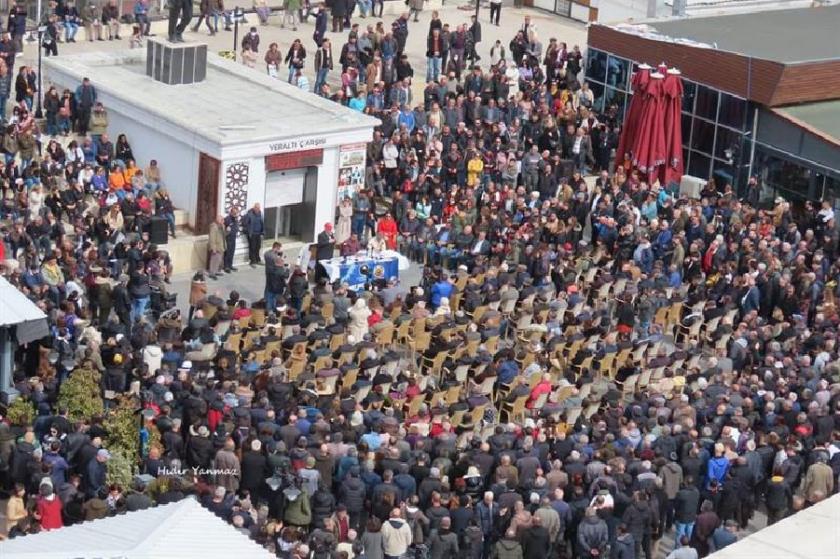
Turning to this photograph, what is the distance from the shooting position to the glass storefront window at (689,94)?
47000 mm

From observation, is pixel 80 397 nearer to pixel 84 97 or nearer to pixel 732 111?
pixel 84 97

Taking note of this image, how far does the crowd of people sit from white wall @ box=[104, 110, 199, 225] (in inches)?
12.9

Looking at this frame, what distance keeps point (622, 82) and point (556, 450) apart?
17.6 meters

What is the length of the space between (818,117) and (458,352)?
1199cm

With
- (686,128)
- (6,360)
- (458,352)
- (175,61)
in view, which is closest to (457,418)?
(458,352)

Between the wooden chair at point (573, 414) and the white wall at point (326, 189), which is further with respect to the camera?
the white wall at point (326, 189)

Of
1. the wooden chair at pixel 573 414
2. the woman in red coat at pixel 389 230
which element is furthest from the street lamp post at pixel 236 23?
the wooden chair at pixel 573 414

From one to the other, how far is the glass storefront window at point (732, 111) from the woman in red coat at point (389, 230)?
7.93 m

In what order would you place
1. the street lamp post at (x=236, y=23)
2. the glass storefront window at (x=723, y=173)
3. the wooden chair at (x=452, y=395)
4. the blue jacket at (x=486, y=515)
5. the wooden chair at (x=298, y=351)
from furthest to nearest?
the street lamp post at (x=236, y=23), the glass storefront window at (x=723, y=173), the wooden chair at (x=298, y=351), the wooden chair at (x=452, y=395), the blue jacket at (x=486, y=515)

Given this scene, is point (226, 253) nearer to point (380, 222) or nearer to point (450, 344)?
point (380, 222)

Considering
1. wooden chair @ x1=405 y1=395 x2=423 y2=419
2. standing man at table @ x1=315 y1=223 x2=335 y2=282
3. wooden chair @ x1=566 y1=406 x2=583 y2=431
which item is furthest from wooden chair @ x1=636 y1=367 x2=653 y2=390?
standing man at table @ x1=315 y1=223 x2=335 y2=282

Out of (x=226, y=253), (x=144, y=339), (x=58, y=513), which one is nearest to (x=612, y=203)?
(x=226, y=253)

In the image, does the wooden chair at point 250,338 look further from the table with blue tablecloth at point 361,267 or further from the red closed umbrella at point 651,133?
the red closed umbrella at point 651,133

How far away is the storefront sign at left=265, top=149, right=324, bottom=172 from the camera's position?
42531 millimetres
